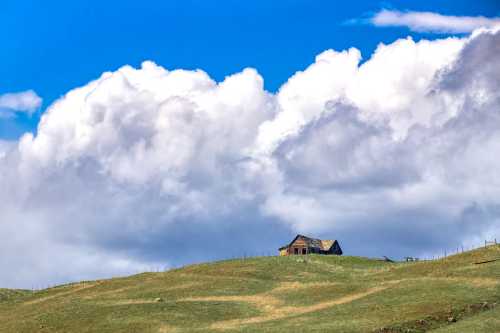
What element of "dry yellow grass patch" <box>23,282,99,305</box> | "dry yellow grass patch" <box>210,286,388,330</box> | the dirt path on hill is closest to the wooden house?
"dry yellow grass patch" <box>23,282,99,305</box>

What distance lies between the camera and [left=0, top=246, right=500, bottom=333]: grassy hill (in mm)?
77206

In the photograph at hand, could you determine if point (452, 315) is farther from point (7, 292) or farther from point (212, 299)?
point (7, 292)

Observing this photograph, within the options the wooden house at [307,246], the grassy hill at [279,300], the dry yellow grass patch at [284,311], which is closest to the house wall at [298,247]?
the wooden house at [307,246]

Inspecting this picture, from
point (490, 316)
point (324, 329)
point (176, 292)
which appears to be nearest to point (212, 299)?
point (176, 292)

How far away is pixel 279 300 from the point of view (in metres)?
96.8

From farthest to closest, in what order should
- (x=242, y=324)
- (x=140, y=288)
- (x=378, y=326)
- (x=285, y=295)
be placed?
(x=140, y=288) < (x=285, y=295) < (x=242, y=324) < (x=378, y=326)

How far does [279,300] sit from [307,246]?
8290cm

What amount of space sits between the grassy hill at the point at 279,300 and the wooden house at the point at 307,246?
46912 mm

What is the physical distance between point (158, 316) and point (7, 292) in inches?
2173

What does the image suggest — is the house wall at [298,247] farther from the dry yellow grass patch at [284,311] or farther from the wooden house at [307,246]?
the dry yellow grass patch at [284,311]

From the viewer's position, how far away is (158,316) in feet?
289

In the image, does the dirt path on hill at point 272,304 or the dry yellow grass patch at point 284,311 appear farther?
the dirt path on hill at point 272,304

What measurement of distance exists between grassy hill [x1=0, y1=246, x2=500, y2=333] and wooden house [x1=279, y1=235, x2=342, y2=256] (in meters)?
46.9

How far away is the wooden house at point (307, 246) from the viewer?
179m
